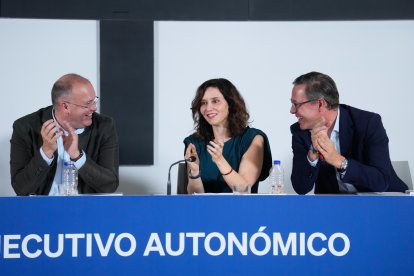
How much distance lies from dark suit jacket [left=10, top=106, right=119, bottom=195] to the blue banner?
2.71 feet

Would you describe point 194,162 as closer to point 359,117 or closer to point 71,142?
point 71,142

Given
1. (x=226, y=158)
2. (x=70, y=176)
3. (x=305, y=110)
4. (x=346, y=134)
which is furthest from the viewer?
(x=226, y=158)

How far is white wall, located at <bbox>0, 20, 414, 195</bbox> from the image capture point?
4.99 metres

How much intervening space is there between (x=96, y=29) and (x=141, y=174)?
1115 mm

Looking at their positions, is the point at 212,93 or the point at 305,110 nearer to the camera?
the point at 305,110

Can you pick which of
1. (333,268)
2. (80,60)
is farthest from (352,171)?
(80,60)

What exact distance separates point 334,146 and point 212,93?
0.87m

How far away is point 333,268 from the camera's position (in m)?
2.75

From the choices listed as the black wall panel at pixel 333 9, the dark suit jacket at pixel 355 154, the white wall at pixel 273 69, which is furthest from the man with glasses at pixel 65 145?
the black wall panel at pixel 333 9

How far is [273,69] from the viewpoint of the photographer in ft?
16.4

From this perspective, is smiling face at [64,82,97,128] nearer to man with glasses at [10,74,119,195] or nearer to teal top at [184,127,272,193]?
man with glasses at [10,74,119,195]

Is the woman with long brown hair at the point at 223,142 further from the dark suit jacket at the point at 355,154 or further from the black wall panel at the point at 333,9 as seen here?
the black wall panel at the point at 333,9

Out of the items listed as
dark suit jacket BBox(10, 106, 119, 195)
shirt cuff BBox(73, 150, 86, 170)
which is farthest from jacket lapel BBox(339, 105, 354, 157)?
shirt cuff BBox(73, 150, 86, 170)

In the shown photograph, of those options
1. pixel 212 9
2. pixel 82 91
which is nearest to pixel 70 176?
pixel 82 91
